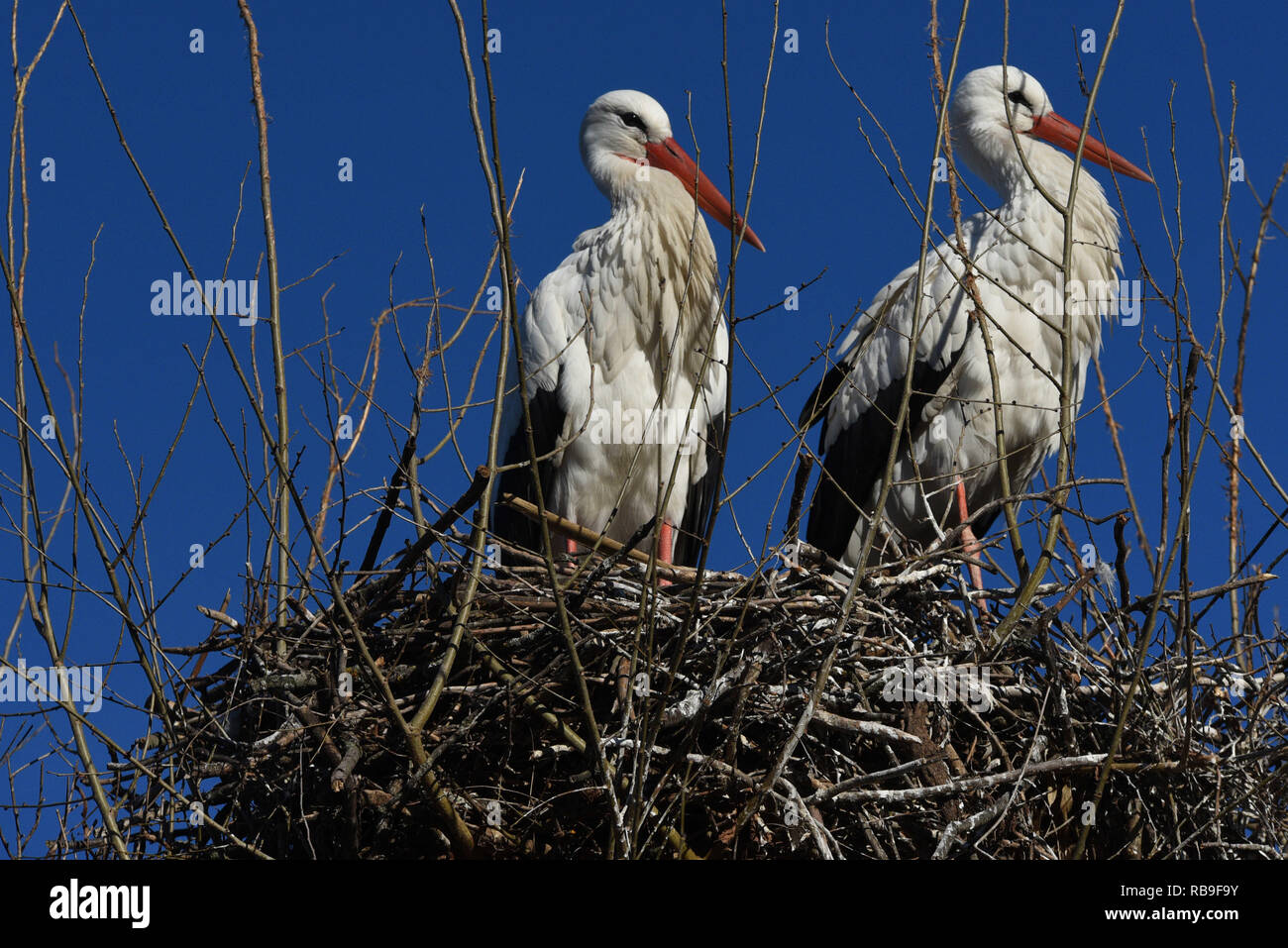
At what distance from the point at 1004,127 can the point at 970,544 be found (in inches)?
119

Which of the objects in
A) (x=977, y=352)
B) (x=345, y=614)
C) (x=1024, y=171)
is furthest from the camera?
(x=1024, y=171)

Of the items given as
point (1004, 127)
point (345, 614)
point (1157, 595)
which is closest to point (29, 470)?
point (345, 614)

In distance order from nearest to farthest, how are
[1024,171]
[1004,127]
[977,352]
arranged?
[977,352] → [1024,171] → [1004,127]

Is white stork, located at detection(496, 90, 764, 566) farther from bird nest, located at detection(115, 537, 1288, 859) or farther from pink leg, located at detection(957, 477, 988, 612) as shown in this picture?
bird nest, located at detection(115, 537, 1288, 859)

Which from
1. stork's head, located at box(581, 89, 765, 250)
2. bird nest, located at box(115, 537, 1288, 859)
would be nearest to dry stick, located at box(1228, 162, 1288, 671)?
bird nest, located at box(115, 537, 1288, 859)

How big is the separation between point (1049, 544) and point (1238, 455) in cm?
78

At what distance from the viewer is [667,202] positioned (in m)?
5.82

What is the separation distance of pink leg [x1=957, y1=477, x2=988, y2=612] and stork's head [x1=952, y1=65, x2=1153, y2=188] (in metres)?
1.40

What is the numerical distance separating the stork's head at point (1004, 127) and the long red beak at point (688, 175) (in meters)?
1.16

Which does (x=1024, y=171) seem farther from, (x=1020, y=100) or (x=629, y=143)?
(x=629, y=143)

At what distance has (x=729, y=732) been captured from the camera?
3.38m

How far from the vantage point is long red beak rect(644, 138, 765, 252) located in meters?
5.87

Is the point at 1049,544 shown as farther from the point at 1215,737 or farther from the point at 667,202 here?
the point at 667,202
